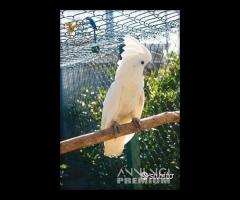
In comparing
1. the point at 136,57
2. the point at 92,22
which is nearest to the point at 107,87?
the point at 136,57

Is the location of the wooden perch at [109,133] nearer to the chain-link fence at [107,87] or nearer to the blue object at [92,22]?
the chain-link fence at [107,87]

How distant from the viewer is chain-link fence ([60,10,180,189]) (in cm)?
204

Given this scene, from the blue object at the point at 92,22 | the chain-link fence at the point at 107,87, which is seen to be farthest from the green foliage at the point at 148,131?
the blue object at the point at 92,22

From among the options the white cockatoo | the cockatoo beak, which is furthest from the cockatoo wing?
the cockatoo beak

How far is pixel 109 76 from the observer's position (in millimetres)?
2068

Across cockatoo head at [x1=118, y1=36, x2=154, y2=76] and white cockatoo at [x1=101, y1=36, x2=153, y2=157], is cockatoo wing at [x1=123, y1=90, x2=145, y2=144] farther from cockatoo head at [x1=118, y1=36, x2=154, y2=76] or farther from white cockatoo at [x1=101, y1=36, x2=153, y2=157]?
cockatoo head at [x1=118, y1=36, x2=154, y2=76]

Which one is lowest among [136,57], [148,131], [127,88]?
[148,131]

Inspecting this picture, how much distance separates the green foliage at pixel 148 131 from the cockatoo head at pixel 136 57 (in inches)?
2.3

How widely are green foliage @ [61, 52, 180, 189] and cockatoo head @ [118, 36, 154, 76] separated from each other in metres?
0.06

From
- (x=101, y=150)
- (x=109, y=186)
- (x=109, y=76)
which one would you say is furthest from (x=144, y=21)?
(x=109, y=186)

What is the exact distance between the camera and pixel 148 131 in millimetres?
2072

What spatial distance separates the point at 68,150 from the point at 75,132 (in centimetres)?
10

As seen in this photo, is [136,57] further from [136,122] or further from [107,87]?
[136,122]

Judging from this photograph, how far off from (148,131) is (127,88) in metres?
0.24
